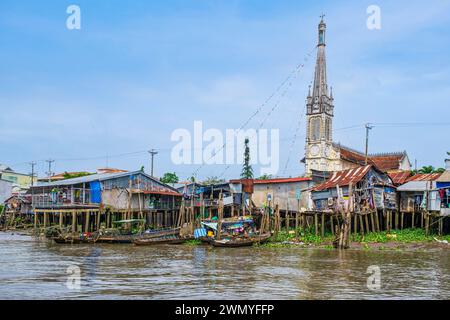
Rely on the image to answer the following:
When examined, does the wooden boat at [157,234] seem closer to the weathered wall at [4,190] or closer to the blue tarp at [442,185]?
the blue tarp at [442,185]

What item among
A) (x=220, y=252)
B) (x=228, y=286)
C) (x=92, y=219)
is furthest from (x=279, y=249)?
(x=92, y=219)

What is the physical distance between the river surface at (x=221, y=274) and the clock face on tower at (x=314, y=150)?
43.4m

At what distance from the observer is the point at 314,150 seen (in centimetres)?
7156

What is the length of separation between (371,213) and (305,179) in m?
7.59

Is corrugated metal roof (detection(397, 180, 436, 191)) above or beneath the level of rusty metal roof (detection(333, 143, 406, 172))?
beneath

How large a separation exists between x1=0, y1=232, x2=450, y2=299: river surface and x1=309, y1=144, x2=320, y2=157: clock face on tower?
43387mm

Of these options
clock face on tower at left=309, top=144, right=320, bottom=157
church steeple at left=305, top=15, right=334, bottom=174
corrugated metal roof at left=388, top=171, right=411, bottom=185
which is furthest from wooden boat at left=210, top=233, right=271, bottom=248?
clock face on tower at left=309, top=144, right=320, bottom=157

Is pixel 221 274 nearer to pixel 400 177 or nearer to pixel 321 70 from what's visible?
pixel 400 177

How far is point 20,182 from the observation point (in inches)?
3359

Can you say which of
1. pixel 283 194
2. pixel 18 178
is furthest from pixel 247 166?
pixel 18 178

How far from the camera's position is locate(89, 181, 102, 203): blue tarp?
41375 millimetres

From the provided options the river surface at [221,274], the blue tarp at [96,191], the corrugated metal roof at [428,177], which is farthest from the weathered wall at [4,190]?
the corrugated metal roof at [428,177]

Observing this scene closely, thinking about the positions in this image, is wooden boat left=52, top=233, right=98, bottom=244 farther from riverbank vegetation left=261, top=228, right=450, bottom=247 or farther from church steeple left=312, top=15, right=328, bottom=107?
church steeple left=312, top=15, right=328, bottom=107
